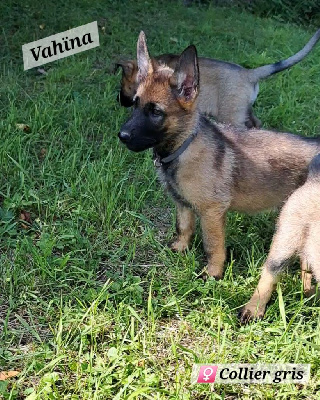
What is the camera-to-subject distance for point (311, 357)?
2.93 metres

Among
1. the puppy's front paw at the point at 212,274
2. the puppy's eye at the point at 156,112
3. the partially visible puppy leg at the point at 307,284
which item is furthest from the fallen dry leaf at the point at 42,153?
the partially visible puppy leg at the point at 307,284

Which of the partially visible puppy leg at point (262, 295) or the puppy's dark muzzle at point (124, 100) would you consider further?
the puppy's dark muzzle at point (124, 100)

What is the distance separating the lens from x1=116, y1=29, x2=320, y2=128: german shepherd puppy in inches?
223

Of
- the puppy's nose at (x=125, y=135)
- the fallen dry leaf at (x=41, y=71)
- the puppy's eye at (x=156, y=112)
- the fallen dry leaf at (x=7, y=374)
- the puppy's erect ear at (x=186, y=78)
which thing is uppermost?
the puppy's erect ear at (x=186, y=78)

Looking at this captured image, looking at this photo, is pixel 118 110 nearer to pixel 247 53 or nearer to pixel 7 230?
pixel 7 230

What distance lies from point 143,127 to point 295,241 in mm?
1187

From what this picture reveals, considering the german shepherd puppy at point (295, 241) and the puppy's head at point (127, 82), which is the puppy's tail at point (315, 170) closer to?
the german shepherd puppy at point (295, 241)

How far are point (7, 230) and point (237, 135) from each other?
5.95ft

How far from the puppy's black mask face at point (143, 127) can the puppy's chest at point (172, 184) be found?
0.86ft

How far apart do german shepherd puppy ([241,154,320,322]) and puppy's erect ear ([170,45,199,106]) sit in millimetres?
925

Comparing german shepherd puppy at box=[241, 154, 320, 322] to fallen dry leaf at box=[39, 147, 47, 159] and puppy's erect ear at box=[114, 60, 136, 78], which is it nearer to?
fallen dry leaf at box=[39, 147, 47, 159]

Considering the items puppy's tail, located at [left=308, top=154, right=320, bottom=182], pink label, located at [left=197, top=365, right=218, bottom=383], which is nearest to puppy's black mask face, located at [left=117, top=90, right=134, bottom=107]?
puppy's tail, located at [left=308, top=154, right=320, bottom=182]

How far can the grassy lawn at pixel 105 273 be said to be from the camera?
2820 mm

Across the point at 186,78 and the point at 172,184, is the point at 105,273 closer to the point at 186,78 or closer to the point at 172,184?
the point at 172,184
